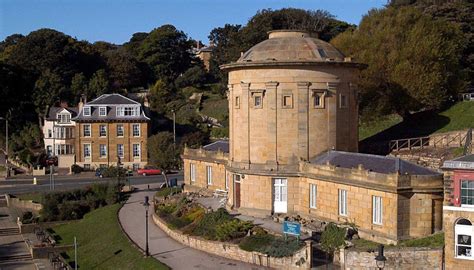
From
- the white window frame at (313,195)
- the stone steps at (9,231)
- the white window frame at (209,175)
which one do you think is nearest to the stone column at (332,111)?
the white window frame at (313,195)

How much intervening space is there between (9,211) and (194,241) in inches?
1022

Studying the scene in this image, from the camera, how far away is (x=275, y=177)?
122 feet

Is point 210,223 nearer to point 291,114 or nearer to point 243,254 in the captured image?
point 243,254

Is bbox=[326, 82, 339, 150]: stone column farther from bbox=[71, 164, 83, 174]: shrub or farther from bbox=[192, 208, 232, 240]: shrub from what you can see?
bbox=[71, 164, 83, 174]: shrub

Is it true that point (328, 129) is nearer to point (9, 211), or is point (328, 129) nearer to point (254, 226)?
point (254, 226)

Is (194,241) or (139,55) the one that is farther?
(139,55)

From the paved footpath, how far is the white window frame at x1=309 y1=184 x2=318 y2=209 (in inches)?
257

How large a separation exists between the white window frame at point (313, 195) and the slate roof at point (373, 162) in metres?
1.41

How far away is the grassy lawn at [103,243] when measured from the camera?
33697 mm

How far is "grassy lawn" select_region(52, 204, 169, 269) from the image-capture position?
3370 cm

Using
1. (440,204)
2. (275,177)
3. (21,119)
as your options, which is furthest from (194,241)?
(21,119)

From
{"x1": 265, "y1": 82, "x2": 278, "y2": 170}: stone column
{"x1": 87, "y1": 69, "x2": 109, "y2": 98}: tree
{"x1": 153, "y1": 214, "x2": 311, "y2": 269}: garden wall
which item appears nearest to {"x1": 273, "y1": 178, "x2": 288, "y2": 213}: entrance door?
{"x1": 265, "y1": 82, "x2": 278, "y2": 170}: stone column

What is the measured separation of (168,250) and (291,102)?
11060 mm

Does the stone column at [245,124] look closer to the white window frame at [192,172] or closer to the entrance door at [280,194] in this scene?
the entrance door at [280,194]
